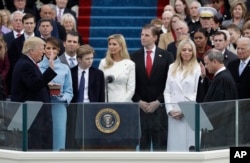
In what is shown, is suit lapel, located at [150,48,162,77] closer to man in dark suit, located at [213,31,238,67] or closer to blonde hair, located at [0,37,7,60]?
man in dark suit, located at [213,31,238,67]

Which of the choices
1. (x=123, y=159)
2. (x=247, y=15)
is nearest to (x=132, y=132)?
(x=123, y=159)

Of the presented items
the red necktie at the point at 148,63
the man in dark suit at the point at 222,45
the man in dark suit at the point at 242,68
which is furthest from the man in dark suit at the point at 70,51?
the man in dark suit at the point at 242,68

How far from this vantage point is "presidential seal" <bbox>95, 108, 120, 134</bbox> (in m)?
23.6

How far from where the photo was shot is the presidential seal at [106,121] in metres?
23.6

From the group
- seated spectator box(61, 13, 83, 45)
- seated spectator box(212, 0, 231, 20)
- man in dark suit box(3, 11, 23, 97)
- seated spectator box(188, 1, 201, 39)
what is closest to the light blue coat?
man in dark suit box(3, 11, 23, 97)

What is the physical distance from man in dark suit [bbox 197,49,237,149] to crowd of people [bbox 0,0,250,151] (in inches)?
0.5

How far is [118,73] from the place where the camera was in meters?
25.0

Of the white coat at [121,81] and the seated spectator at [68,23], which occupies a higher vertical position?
the seated spectator at [68,23]

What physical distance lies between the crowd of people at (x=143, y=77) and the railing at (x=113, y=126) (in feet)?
0.04

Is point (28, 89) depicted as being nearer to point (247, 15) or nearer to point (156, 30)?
point (156, 30)

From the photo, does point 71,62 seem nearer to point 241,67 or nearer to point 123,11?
point 241,67

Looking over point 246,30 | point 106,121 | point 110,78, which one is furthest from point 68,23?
point 106,121

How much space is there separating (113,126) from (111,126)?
3 cm

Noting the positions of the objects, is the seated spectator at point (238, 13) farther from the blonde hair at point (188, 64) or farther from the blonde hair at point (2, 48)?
the blonde hair at point (2, 48)
